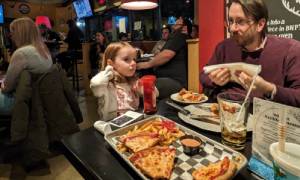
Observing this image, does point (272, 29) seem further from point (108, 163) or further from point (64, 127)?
point (64, 127)

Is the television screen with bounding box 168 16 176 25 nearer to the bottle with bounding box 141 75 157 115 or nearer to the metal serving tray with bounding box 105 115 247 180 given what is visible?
the bottle with bounding box 141 75 157 115

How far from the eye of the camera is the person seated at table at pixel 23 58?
2.36 m

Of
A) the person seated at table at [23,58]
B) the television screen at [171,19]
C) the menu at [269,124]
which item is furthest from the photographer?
the television screen at [171,19]

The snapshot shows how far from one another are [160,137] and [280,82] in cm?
88

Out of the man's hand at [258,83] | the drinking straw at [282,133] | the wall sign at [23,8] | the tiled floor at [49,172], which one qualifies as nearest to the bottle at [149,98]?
the man's hand at [258,83]

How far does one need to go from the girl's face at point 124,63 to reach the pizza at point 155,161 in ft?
2.58

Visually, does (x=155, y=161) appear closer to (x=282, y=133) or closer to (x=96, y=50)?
(x=282, y=133)

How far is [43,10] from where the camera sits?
37.0 ft

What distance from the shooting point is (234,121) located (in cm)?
81

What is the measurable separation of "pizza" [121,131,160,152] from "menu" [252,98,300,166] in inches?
13.1

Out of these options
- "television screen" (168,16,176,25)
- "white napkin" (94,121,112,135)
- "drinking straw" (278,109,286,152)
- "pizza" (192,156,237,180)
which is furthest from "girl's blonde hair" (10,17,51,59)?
"television screen" (168,16,176,25)

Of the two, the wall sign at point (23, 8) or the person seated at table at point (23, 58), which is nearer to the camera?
the person seated at table at point (23, 58)

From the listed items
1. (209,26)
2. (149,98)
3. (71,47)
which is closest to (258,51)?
(149,98)

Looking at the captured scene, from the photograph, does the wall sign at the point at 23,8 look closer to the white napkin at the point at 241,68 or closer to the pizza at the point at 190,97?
the pizza at the point at 190,97
